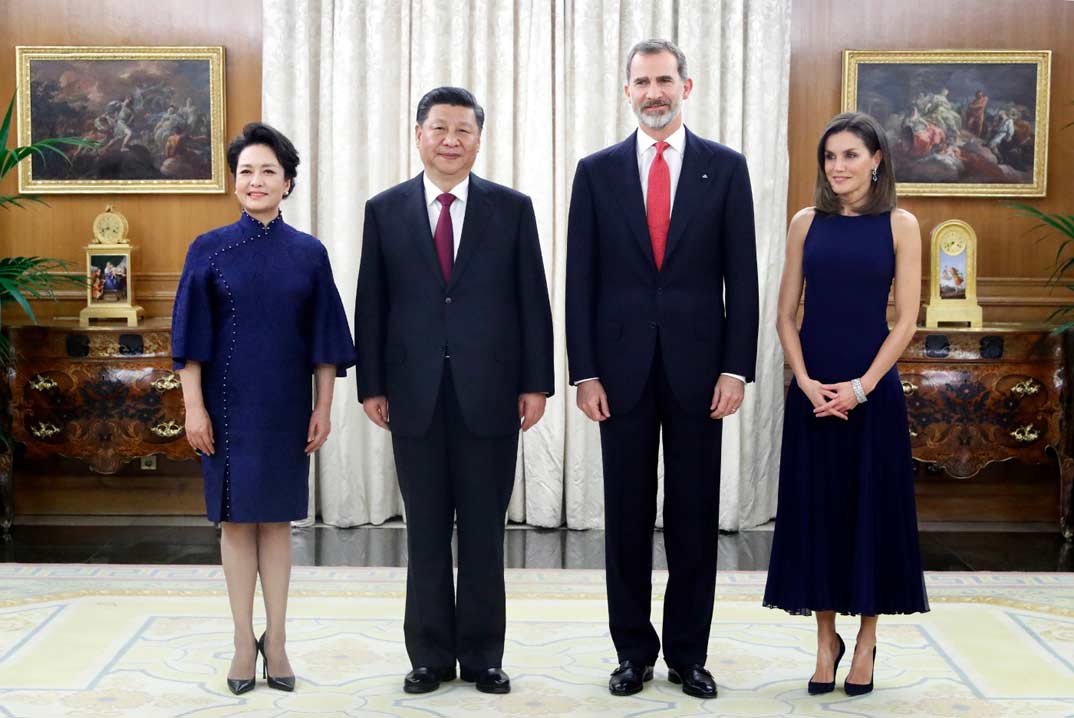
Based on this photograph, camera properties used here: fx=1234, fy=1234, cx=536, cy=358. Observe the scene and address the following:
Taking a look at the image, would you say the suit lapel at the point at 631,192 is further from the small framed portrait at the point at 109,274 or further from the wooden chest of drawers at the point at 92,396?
the small framed portrait at the point at 109,274

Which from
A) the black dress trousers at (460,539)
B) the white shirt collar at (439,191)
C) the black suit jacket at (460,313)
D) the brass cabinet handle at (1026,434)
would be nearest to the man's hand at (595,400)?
the black suit jacket at (460,313)

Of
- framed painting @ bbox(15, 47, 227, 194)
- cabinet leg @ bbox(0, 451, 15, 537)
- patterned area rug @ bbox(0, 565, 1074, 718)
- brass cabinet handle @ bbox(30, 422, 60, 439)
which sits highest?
framed painting @ bbox(15, 47, 227, 194)

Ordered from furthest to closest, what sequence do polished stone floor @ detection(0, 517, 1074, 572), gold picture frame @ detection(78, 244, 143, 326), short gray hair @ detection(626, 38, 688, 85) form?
gold picture frame @ detection(78, 244, 143, 326)
polished stone floor @ detection(0, 517, 1074, 572)
short gray hair @ detection(626, 38, 688, 85)

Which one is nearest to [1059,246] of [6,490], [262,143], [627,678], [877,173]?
[877,173]

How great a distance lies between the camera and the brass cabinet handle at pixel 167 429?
5551 millimetres

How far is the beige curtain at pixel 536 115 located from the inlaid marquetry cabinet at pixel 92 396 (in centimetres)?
80

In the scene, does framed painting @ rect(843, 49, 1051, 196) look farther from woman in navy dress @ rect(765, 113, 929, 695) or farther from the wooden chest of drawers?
the wooden chest of drawers

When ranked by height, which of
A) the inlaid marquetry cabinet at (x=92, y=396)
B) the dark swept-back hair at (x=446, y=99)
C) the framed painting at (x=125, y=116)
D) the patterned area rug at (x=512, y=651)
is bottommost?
the patterned area rug at (x=512, y=651)

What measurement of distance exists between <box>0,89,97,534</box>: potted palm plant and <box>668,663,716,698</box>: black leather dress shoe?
3.13 metres

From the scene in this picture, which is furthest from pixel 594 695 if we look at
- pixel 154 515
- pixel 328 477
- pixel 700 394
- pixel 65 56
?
pixel 65 56

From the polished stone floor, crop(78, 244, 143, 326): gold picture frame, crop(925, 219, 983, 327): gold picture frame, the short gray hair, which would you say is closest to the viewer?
the short gray hair

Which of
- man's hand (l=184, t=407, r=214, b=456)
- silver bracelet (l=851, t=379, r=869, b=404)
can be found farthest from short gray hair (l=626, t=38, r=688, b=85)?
man's hand (l=184, t=407, r=214, b=456)

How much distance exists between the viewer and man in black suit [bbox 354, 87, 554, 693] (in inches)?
132

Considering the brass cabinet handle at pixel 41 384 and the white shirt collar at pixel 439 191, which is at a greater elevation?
the white shirt collar at pixel 439 191
